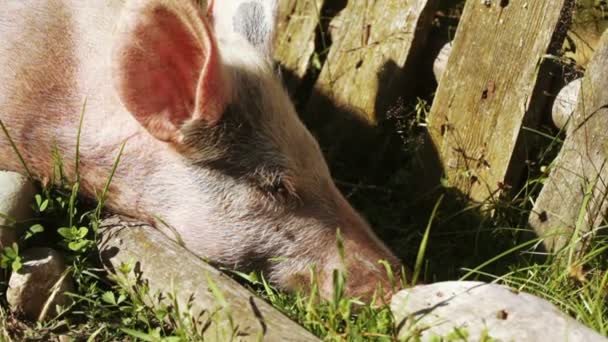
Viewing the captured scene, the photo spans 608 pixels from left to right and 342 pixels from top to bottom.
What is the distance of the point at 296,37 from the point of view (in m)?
5.02

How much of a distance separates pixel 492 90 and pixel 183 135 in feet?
4.60

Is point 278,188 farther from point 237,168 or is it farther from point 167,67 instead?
point 167,67

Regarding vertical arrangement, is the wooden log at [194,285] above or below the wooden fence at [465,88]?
below

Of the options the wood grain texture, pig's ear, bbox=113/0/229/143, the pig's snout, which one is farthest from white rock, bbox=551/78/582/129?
pig's ear, bbox=113/0/229/143

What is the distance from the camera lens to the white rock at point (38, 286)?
3.10 meters

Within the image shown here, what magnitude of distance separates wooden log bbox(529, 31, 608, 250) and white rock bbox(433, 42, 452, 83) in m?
0.84

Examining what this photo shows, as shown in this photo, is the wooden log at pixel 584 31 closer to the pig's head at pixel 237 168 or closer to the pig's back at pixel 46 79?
the pig's head at pixel 237 168


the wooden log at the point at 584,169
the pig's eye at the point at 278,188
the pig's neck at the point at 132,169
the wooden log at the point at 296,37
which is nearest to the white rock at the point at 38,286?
the pig's neck at the point at 132,169

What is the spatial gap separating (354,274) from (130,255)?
77cm

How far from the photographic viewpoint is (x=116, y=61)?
3148 mm

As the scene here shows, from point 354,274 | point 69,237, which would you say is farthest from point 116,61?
point 354,274

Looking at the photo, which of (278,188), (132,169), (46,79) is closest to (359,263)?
(278,188)

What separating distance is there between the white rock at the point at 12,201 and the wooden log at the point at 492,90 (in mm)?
1780

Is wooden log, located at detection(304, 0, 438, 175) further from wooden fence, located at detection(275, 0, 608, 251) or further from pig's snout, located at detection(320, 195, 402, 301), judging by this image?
pig's snout, located at detection(320, 195, 402, 301)
